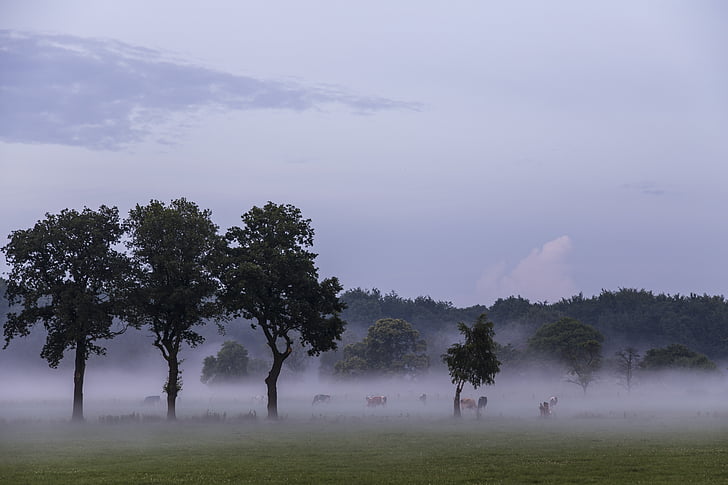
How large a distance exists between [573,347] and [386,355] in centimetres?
3640

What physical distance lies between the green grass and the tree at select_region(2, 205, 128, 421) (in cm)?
959

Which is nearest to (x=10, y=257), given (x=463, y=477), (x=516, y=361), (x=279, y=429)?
(x=279, y=429)

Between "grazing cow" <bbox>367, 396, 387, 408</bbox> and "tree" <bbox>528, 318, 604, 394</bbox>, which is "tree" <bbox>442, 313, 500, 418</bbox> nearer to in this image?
"grazing cow" <bbox>367, 396, 387, 408</bbox>

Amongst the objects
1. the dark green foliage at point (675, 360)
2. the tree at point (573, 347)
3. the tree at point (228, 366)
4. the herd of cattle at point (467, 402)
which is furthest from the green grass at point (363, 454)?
the tree at point (228, 366)

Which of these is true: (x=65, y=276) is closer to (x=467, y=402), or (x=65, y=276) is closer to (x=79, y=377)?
(x=79, y=377)

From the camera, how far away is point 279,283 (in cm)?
8325

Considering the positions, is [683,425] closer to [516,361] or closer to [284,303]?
[284,303]

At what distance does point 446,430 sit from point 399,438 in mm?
9679

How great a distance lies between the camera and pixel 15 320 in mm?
76875

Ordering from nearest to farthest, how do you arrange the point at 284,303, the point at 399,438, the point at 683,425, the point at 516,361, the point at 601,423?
the point at 399,438 → the point at 683,425 → the point at 601,423 → the point at 284,303 → the point at 516,361

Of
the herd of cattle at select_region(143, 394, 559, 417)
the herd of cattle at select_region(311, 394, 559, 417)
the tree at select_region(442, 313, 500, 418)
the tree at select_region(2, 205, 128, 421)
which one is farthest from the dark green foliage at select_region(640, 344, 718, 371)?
the tree at select_region(2, 205, 128, 421)

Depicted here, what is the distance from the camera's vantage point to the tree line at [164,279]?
76.2 meters

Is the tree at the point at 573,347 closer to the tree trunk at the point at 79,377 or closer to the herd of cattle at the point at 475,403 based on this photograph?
the herd of cattle at the point at 475,403

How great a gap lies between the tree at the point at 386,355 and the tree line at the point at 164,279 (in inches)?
3060
